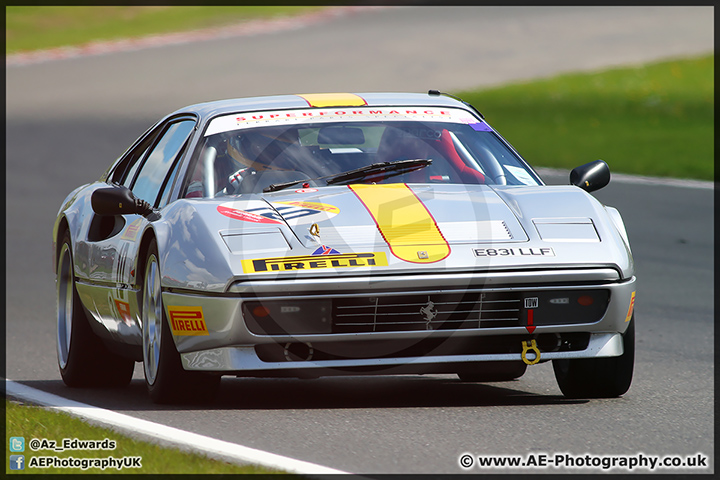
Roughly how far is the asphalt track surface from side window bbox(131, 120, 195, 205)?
1081mm

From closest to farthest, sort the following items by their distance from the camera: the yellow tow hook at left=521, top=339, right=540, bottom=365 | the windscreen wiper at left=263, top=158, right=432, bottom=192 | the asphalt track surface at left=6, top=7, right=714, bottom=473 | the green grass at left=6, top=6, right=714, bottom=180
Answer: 1. the asphalt track surface at left=6, top=7, right=714, bottom=473
2. the yellow tow hook at left=521, top=339, right=540, bottom=365
3. the windscreen wiper at left=263, top=158, right=432, bottom=192
4. the green grass at left=6, top=6, right=714, bottom=180

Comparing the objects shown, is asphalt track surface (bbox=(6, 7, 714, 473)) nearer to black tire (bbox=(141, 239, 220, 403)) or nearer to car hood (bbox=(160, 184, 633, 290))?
black tire (bbox=(141, 239, 220, 403))

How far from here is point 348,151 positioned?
21.5 ft

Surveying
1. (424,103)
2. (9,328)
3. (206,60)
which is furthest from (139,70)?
(424,103)

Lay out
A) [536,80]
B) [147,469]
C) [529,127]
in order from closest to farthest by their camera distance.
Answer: [147,469] < [529,127] < [536,80]

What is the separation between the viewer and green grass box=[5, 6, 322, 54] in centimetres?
3725

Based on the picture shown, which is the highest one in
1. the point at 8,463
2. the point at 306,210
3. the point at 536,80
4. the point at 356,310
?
the point at 536,80

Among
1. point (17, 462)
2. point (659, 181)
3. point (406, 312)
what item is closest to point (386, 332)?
point (406, 312)

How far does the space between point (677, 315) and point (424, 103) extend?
3.44 meters

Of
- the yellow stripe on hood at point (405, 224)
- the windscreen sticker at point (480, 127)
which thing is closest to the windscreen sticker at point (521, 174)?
the windscreen sticker at point (480, 127)

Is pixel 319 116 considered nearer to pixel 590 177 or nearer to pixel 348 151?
pixel 348 151

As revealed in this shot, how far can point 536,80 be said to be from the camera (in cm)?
3131

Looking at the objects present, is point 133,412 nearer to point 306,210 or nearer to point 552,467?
point 306,210

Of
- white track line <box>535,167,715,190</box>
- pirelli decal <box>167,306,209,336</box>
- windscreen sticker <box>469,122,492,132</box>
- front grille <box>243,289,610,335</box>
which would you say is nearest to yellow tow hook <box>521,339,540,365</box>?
front grille <box>243,289,610,335</box>
